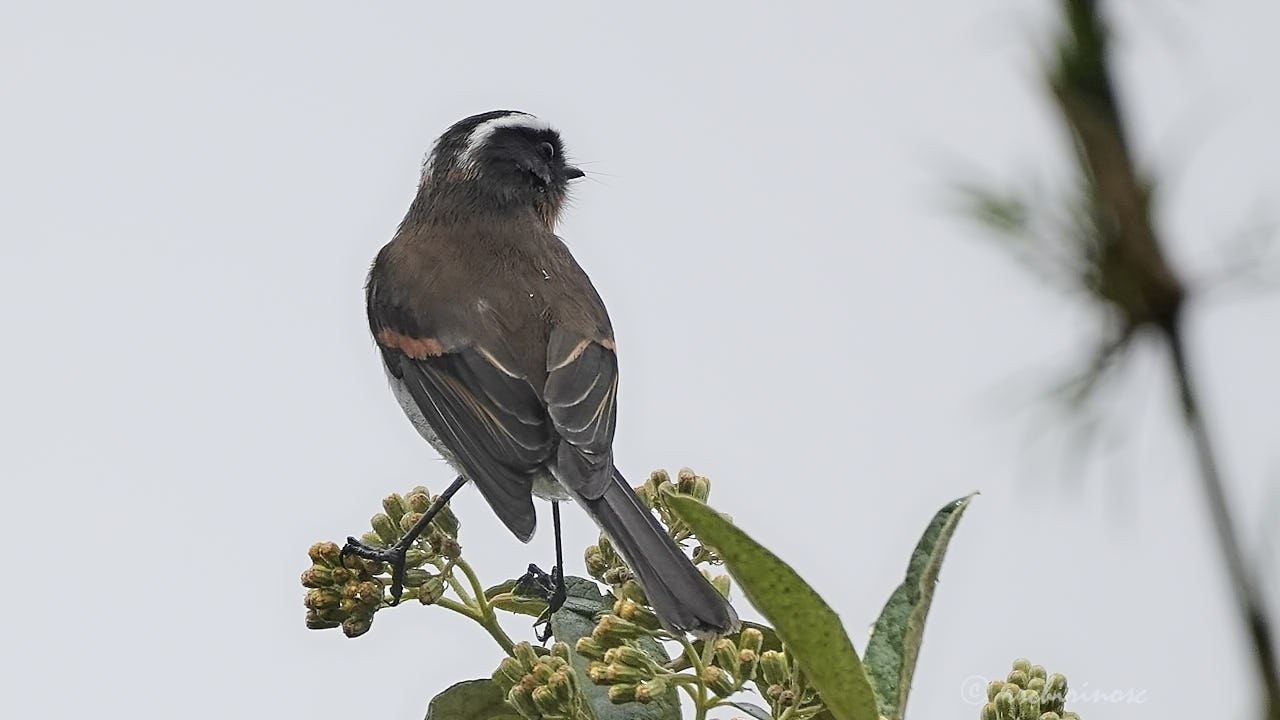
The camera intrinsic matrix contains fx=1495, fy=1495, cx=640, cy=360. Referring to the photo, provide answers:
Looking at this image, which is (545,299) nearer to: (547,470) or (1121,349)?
(547,470)

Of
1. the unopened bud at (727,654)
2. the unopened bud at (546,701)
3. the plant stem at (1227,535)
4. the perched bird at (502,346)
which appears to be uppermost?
the perched bird at (502,346)

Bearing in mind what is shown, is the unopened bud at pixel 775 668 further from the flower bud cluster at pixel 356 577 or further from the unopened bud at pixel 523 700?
the flower bud cluster at pixel 356 577

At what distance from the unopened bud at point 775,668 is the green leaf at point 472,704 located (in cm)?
66

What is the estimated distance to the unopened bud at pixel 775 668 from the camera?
2.61 metres

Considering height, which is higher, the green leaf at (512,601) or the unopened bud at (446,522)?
the unopened bud at (446,522)

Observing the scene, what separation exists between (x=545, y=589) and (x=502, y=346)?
1159 mm

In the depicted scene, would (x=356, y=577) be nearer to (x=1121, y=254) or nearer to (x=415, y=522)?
(x=415, y=522)

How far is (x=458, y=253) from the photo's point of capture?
5785mm

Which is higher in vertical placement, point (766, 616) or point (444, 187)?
point (444, 187)

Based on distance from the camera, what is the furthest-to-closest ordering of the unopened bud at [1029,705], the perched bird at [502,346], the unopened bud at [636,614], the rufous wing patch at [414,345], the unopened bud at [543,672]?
the rufous wing patch at [414,345] < the perched bird at [502,346] < the unopened bud at [636,614] < the unopened bud at [543,672] < the unopened bud at [1029,705]

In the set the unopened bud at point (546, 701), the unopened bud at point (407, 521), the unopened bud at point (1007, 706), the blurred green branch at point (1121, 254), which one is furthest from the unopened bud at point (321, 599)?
the blurred green branch at point (1121, 254)

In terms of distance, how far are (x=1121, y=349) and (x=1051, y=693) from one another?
1.84m

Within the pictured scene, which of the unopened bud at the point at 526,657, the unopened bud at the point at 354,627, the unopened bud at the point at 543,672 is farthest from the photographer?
the unopened bud at the point at 354,627

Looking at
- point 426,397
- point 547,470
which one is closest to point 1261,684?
point 547,470
